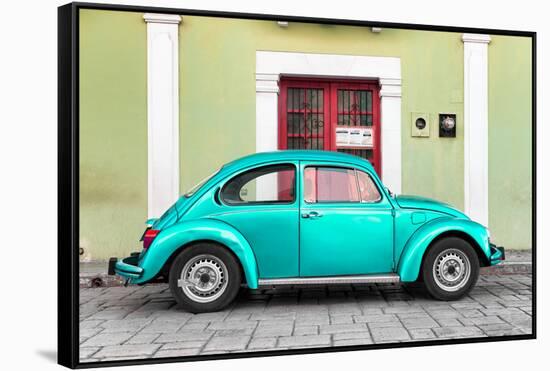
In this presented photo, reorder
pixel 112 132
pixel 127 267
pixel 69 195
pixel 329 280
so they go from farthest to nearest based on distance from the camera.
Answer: pixel 329 280 → pixel 127 267 → pixel 112 132 → pixel 69 195

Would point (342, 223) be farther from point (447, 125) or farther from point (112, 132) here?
point (112, 132)

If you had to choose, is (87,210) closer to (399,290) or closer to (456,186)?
(399,290)

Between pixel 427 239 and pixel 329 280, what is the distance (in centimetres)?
92

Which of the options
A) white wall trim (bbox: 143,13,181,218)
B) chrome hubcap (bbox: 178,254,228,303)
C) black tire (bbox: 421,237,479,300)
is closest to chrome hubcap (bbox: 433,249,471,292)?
black tire (bbox: 421,237,479,300)

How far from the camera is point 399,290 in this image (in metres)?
3.88

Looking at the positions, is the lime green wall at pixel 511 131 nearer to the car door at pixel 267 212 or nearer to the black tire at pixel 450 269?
the black tire at pixel 450 269

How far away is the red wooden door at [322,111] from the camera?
3758 millimetres

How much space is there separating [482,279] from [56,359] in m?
3.39

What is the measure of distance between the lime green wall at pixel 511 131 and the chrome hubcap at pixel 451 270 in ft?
1.37

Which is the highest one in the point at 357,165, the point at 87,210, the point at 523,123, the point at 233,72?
the point at 233,72

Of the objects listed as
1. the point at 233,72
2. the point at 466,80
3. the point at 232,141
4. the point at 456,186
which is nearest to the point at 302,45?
the point at 233,72

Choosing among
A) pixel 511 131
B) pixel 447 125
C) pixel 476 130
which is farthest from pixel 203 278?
pixel 511 131

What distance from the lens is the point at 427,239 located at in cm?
388

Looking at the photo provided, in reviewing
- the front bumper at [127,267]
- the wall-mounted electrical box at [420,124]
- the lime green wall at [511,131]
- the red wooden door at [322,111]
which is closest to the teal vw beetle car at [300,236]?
the front bumper at [127,267]
